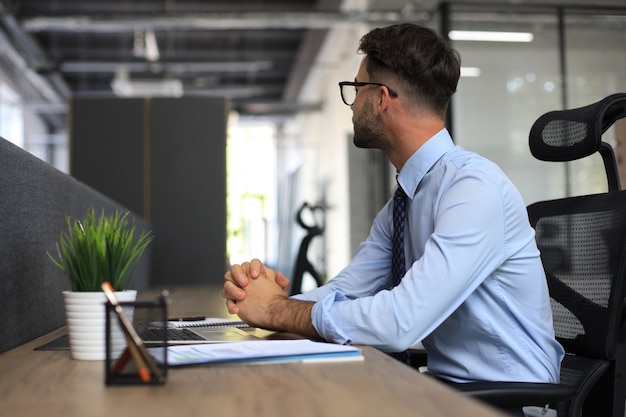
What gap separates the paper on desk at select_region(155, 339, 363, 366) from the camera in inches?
38.8

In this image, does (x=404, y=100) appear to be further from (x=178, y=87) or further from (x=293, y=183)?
(x=293, y=183)

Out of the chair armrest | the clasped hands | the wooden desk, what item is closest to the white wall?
the clasped hands

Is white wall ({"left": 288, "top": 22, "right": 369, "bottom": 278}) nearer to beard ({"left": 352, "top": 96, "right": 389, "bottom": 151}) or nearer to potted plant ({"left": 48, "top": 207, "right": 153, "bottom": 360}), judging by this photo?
beard ({"left": 352, "top": 96, "right": 389, "bottom": 151})

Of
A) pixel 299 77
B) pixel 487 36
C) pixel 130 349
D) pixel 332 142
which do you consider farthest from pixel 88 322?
pixel 299 77

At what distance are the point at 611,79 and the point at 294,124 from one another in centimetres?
917

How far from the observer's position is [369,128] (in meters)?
1.63

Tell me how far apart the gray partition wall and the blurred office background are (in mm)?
125

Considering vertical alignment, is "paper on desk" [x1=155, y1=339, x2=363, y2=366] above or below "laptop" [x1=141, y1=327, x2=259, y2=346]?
above

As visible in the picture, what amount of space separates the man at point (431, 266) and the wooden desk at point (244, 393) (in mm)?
205

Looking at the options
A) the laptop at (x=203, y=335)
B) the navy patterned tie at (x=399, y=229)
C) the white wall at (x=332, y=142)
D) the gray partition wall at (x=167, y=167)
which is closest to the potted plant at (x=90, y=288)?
the laptop at (x=203, y=335)

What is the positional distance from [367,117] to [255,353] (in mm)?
743

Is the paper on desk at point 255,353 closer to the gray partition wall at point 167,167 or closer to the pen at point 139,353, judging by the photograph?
the pen at point 139,353

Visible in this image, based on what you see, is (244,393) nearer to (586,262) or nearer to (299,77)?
(586,262)

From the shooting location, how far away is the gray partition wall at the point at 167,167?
14.2ft
